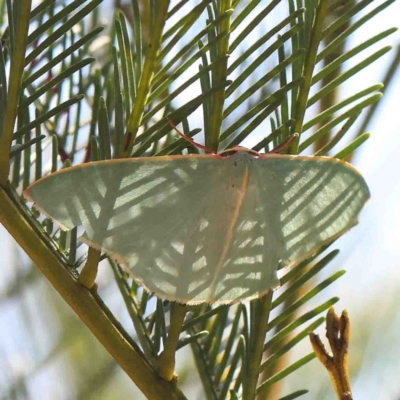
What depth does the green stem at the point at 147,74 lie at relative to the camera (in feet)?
1.25

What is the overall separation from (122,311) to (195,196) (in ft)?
1.84

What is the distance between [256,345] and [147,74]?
0.75 ft

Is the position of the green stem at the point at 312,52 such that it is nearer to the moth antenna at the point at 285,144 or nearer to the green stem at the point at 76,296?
the moth antenna at the point at 285,144

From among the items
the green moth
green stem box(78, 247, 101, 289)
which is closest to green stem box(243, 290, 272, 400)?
the green moth

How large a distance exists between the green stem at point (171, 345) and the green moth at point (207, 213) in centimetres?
1

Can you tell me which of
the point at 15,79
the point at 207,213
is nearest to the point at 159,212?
the point at 207,213

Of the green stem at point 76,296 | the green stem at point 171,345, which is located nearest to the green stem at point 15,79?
the green stem at point 76,296

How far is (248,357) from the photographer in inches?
18.7

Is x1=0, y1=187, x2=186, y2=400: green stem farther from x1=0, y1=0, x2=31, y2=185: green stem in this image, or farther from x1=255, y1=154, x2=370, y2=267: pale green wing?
x1=255, y1=154, x2=370, y2=267: pale green wing

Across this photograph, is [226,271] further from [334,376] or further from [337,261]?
[337,261]

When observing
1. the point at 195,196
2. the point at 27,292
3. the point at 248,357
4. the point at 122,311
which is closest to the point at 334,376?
the point at 248,357

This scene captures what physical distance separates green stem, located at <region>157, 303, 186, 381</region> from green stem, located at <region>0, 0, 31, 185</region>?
163 mm

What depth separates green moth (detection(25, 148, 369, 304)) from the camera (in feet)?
1.41

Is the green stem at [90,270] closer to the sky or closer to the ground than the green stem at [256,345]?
closer to the sky
